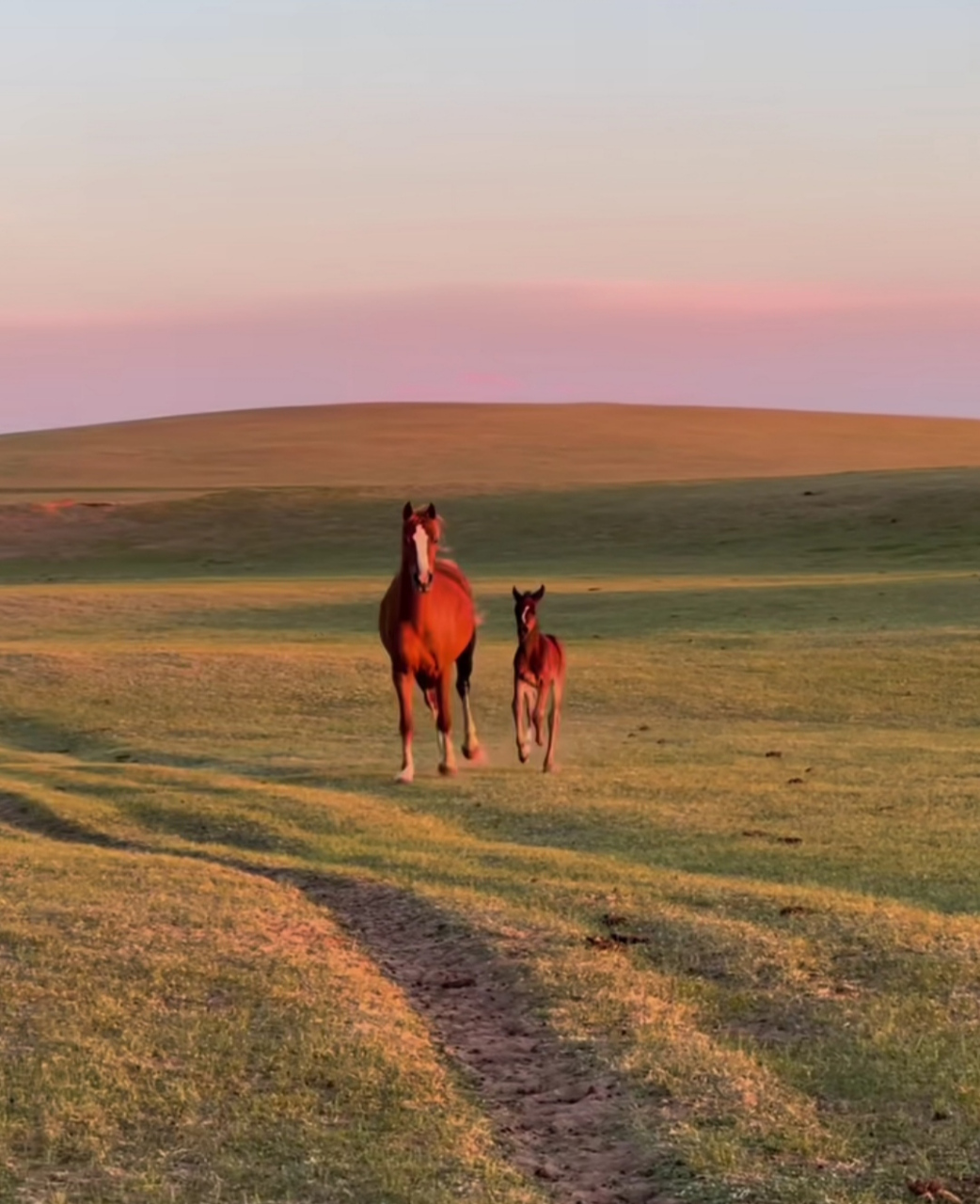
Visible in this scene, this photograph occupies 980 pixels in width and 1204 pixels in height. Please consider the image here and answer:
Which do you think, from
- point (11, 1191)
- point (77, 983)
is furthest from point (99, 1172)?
point (77, 983)

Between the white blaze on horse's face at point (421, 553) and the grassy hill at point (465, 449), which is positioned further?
the grassy hill at point (465, 449)

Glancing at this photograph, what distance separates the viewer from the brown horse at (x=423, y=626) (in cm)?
1788

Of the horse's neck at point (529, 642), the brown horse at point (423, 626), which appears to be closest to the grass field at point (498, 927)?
the brown horse at point (423, 626)

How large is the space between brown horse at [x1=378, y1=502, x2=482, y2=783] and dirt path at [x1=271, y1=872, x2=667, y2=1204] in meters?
6.05

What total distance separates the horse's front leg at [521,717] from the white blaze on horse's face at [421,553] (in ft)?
5.41

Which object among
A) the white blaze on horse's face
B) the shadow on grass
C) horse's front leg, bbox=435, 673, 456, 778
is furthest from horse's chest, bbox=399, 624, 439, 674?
the shadow on grass

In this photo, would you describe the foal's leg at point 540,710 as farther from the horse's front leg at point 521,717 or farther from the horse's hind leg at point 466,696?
the horse's hind leg at point 466,696

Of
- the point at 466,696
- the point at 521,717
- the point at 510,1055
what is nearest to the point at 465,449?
the point at 466,696

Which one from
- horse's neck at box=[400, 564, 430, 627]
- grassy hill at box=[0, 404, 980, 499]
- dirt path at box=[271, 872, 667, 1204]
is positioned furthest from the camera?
grassy hill at box=[0, 404, 980, 499]

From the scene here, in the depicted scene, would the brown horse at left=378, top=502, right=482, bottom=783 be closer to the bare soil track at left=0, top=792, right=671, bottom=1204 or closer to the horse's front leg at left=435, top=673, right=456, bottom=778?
the horse's front leg at left=435, top=673, right=456, bottom=778

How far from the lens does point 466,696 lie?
20.7 meters

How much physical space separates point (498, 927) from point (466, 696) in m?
9.73

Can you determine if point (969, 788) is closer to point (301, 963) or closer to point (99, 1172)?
point (301, 963)

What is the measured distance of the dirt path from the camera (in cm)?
692
